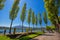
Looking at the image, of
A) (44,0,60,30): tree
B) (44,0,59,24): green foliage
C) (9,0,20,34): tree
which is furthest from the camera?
(9,0,20,34): tree

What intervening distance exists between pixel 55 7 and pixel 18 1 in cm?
1850

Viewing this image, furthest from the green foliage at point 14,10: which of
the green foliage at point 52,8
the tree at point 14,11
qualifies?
the green foliage at point 52,8

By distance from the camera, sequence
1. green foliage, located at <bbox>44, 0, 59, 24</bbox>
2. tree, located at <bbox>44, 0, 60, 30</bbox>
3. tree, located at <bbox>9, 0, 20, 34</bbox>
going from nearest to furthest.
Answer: tree, located at <bbox>44, 0, 60, 30</bbox> < green foliage, located at <bbox>44, 0, 59, 24</bbox> < tree, located at <bbox>9, 0, 20, 34</bbox>

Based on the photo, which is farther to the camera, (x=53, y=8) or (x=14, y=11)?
(x=14, y=11)

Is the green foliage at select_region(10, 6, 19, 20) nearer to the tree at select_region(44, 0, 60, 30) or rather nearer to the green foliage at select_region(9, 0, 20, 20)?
the green foliage at select_region(9, 0, 20, 20)

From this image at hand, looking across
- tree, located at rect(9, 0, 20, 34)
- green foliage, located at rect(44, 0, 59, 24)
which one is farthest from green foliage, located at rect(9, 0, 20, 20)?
green foliage, located at rect(44, 0, 59, 24)

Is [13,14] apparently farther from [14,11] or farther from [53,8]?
[53,8]

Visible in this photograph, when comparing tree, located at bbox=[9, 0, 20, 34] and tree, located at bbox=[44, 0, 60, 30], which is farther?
tree, located at bbox=[9, 0, 20, 34]

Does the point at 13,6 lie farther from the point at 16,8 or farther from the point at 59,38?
the point at 59,38

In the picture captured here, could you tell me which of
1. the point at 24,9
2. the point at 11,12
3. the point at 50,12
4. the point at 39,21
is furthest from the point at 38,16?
the point at 50,12

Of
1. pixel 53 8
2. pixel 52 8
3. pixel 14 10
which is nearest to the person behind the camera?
pixel 53 8

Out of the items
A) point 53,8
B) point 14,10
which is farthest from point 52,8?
point 14,10

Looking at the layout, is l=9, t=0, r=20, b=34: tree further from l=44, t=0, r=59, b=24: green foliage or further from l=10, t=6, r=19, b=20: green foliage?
l=44, t=0, r=59, b=24: green foliage

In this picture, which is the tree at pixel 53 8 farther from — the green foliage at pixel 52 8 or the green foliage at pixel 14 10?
the green foliage at pixel 14 10
